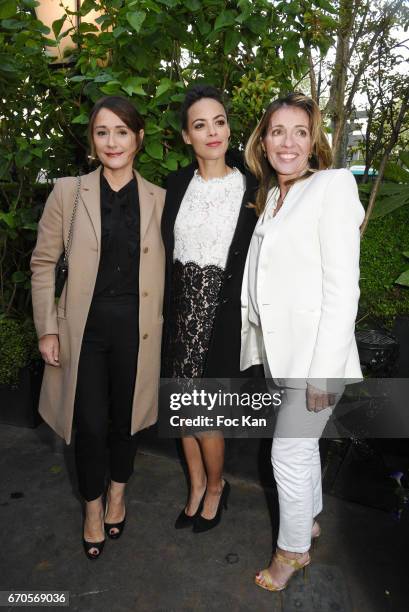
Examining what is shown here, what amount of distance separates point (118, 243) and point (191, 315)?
1.65ft

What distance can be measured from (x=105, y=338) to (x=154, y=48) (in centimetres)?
161

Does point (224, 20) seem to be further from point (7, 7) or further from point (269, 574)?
point (269, 574)

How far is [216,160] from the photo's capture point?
91.4 inches

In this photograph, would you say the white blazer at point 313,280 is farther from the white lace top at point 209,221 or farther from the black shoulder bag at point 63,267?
the black shoulder bag at point 63,267

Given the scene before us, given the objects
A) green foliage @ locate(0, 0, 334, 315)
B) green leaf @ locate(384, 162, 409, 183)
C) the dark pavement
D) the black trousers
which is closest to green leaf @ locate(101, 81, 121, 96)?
green foliage @ locate(0, 0, 334, 315)

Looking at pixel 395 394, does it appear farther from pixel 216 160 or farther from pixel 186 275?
pixel 216 160

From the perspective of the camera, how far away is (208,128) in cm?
223

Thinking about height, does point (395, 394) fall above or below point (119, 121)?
below

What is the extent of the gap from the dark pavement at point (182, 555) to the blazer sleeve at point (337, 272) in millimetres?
1183

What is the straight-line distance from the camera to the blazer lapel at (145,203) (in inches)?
91.0

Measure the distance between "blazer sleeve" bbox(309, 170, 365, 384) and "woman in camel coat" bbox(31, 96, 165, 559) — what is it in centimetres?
87

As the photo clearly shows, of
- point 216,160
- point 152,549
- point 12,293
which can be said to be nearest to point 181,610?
point 152,549

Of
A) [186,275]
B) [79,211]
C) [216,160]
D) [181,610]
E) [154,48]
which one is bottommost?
[181,610]

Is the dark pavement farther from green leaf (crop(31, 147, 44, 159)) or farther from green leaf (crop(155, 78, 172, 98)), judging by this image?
green leaf (crop(155, 78, 172, 98))
